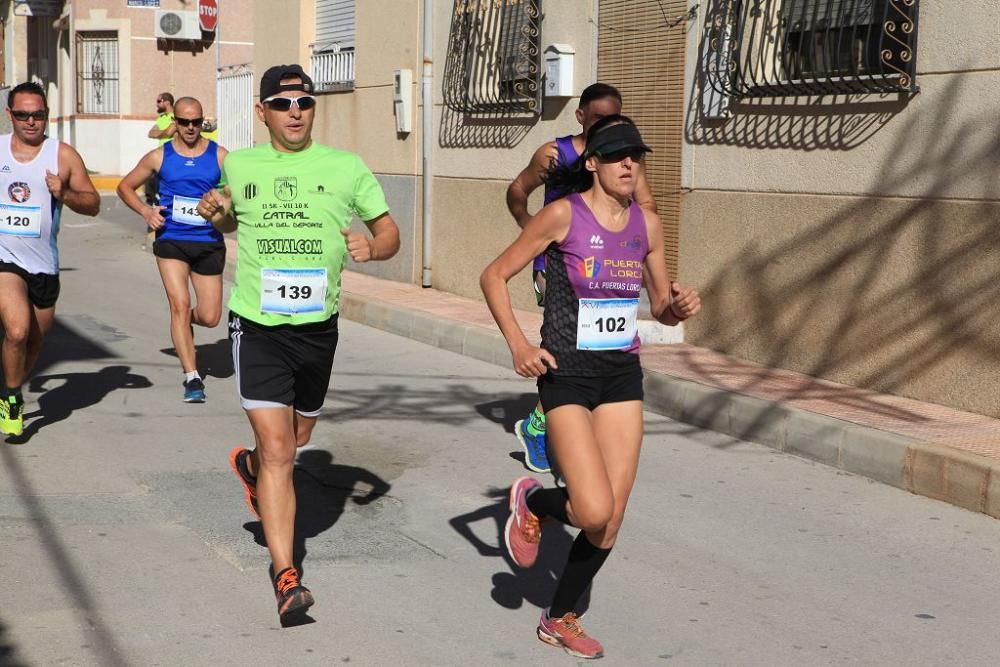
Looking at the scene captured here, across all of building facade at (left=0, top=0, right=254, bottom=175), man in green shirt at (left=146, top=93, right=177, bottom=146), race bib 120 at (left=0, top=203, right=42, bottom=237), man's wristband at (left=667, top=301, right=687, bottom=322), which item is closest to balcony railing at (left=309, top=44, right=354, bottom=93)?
man in green shirt at (left=146, top=93, right=177, bottom=146)

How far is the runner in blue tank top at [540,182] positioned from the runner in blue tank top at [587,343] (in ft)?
6.40

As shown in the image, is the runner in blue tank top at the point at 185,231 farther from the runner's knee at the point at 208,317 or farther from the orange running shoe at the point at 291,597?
the orange running shoe at the point at 291,597

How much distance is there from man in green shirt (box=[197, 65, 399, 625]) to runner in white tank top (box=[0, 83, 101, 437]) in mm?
2719

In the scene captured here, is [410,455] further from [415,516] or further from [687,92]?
[687,92]

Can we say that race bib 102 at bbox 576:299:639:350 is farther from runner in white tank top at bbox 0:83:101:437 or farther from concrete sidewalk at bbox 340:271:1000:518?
runner in white tank top at bbox 0:83:101:437

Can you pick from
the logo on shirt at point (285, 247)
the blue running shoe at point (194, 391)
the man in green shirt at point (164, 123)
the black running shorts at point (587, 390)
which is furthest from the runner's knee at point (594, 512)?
the man in green shirt at point (164, 123)

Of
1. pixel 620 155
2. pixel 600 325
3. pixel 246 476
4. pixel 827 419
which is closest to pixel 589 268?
pixel 600 325

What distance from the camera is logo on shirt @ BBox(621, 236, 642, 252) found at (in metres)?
4.99

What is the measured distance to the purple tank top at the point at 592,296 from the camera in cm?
494

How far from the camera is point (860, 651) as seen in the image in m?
4.95

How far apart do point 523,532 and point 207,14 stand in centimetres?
3050

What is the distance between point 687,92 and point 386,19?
581cm

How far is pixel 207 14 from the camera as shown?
110ft

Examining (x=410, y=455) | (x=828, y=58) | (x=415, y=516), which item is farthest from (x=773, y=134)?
(x=415, y=516)
